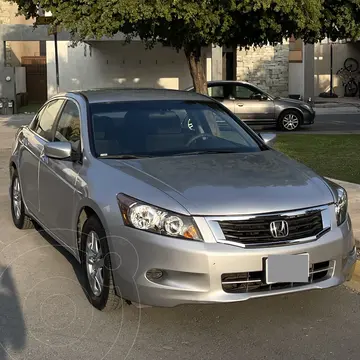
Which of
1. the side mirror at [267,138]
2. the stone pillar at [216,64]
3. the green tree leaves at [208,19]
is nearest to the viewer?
the side mirror at [267,138]

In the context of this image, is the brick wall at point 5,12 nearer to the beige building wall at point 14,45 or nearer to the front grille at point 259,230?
the beige building wall at point 14,45

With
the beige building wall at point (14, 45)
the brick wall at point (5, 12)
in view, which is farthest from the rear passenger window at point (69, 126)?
the brick wall at point (5, 12)

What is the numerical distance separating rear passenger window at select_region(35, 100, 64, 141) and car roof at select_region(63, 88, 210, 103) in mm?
427

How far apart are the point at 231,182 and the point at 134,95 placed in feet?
6.06

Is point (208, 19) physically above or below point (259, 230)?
above

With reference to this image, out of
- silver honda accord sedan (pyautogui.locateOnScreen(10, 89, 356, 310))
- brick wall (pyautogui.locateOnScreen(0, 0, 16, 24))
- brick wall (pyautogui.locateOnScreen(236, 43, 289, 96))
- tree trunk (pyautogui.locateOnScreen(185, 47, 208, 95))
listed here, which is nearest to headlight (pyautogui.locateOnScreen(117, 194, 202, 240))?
silver honda accord sedan (pyautogui.locateOnScreen(10, 89, 356, 310))

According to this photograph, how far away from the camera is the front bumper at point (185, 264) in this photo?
388 centimetres

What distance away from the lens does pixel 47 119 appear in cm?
640

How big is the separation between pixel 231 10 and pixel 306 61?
69.4 feet

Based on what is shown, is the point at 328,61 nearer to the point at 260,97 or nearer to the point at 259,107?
the point at 260,97

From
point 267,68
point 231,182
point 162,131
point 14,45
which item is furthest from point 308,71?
point 231,182

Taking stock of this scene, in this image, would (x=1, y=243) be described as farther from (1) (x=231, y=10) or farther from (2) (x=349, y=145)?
(2) (x=349, y=145)

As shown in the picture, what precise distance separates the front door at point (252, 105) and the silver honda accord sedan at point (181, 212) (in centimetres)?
1338

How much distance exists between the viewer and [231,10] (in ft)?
35.1
